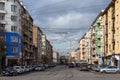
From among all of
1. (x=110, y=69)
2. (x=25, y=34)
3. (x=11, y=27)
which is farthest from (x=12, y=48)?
(x=110, y=69)

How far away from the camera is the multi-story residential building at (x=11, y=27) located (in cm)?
9350

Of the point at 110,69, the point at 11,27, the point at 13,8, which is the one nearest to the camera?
the point at 110,69

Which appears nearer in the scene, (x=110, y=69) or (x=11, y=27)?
(x=110, y=69)

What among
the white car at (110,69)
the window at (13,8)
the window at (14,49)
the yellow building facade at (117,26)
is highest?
the window at (13,8)

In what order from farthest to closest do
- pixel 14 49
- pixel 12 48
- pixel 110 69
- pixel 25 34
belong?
pixel 25 34 < pixel 14 49 < pixel 12 48 < pixel 110 69

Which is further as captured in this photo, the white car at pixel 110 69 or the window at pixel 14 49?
the window at pixel 14 49

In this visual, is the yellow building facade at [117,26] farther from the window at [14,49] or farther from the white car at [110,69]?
the window at [14,49]

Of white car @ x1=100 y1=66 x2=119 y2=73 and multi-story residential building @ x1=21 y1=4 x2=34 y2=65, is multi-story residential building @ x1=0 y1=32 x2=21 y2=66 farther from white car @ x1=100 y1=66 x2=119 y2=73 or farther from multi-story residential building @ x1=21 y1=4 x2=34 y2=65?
white car @ x1=100 y1=66 x2=119 y2=73

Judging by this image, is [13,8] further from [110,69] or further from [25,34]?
[110,69]

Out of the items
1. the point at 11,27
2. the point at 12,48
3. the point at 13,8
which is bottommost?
the point at 12,48

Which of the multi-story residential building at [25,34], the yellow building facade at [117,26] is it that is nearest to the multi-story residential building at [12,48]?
the multi-story residential building at [25,34]

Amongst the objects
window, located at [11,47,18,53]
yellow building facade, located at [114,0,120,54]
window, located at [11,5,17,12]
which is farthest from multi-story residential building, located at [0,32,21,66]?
yellow building facade, located at [114,0,120,54]

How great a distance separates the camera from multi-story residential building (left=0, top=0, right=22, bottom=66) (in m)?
93.5

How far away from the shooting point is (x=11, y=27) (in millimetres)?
94938
